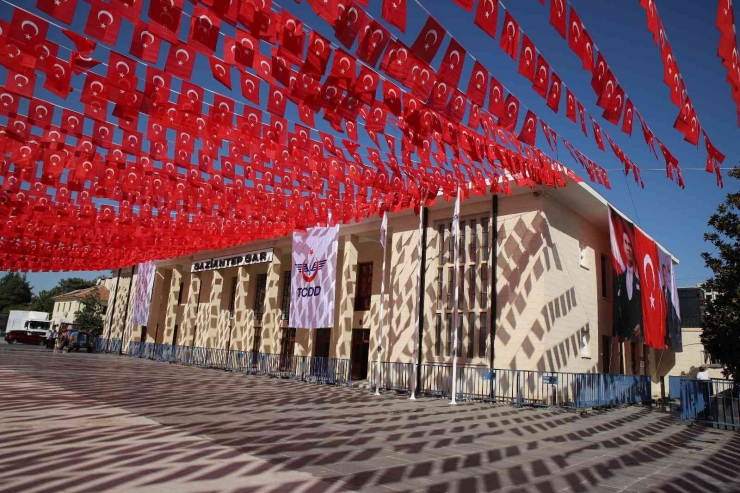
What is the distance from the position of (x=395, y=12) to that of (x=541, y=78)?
2.08 metres

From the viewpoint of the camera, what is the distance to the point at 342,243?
71.2 ft

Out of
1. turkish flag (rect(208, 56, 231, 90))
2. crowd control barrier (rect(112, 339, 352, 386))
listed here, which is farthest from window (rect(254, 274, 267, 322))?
turkish flag (rect(208, 56, 231, 90))

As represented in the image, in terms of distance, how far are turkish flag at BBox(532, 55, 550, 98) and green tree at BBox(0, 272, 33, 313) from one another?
89001mm

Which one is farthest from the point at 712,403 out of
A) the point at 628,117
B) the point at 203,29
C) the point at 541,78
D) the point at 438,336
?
the point at 203,29

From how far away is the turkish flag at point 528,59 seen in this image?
4.98m

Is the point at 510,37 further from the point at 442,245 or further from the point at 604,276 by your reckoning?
the point at 604,276

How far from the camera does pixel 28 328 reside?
141 feet

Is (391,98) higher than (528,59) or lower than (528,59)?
higher

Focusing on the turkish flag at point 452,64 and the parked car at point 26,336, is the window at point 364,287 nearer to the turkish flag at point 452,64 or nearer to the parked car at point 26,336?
the turkish flag at point 452,64

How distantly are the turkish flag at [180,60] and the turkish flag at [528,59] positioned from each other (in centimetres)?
389

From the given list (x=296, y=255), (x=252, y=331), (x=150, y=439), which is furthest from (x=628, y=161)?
(x=252, y=331)

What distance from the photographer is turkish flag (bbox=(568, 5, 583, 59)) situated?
4406mm

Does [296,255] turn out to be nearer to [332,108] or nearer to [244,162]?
[244,162]

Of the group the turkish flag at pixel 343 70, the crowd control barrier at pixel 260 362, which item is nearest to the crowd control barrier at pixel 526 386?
the crowd control barrier at pixel 260 362
